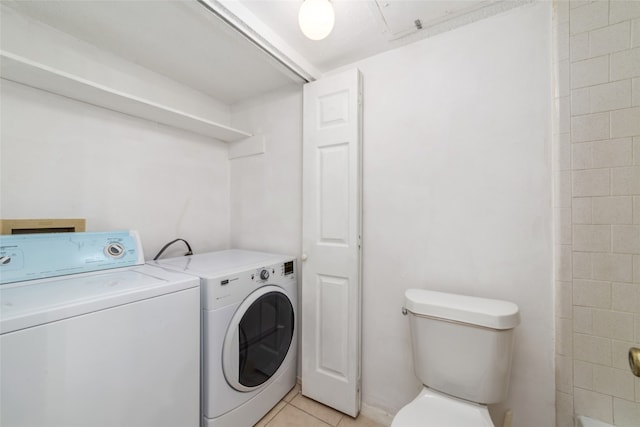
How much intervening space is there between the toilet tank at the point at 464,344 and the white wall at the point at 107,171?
1727mm

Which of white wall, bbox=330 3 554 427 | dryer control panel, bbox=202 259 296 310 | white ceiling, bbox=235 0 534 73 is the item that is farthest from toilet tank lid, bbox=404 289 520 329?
white ceiling, bbox=235 0 534 73

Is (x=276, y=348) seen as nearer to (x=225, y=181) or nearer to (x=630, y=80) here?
(x=225, y=181)

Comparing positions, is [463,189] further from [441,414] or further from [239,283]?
[239,283]

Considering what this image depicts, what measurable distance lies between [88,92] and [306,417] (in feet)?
7.35

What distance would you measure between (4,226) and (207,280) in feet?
3.24

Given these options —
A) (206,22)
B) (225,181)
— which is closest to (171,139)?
(225,181)

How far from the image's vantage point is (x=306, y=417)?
1473 millimetres

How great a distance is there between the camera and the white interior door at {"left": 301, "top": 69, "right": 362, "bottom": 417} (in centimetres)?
148

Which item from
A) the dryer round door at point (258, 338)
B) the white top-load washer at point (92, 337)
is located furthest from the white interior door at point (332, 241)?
the white top-load washer at point (92, 337)

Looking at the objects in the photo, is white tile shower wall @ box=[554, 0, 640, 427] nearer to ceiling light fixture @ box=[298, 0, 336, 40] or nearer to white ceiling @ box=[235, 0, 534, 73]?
white ceiling @ box=[235, 0, 534, 73]

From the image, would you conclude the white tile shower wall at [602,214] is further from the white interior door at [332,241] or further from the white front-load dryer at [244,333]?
the white front-load dryer at [244,333]

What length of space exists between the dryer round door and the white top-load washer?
17 cm

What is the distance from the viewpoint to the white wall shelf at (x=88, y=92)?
1084 mm

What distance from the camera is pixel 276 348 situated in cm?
157
